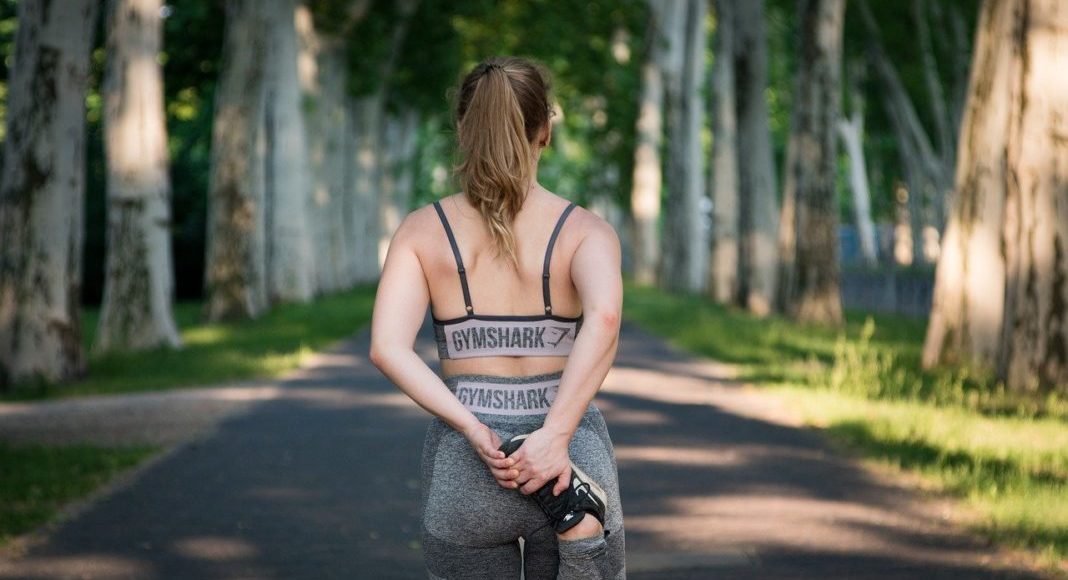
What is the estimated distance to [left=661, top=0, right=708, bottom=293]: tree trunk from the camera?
3553 cm

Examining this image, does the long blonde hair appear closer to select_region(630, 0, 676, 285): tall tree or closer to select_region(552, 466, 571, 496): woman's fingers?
select_region(552, 466, 571, 496): woman's fingers

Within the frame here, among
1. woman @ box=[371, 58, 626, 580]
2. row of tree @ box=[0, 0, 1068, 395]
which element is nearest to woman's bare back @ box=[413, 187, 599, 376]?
woman @ box=[371, 58, 626, 580]

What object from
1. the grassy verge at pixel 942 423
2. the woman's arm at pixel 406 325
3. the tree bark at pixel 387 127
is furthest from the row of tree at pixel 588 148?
the woman's arm at pixel 406 325

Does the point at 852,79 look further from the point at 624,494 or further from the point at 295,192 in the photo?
the point at 624,494

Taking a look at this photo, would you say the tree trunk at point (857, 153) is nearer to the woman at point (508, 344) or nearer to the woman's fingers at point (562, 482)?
the woman at point (508, 344)

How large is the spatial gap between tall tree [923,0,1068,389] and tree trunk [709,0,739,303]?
16.6 metres

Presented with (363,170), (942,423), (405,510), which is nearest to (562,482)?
(405,510)

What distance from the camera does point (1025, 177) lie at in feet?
40.9

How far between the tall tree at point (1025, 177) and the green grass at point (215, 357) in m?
6.80

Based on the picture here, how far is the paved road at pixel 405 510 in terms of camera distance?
659 centimetres

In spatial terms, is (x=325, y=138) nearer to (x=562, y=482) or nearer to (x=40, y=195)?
(x=40, y=195)

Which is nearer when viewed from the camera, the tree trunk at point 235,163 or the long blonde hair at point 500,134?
the long blonde hair at point 500,134

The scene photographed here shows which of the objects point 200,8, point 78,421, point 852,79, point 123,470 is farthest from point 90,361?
point 852,79

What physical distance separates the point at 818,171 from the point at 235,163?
853cm
